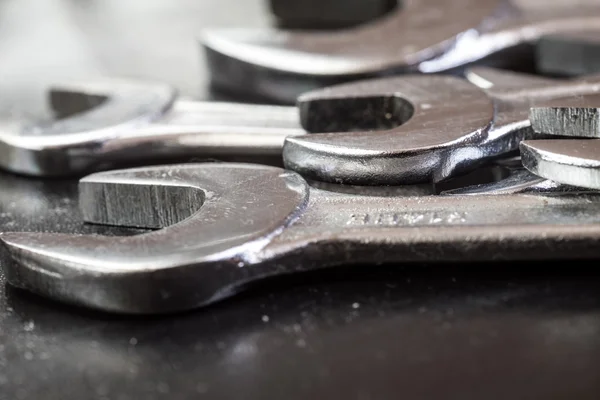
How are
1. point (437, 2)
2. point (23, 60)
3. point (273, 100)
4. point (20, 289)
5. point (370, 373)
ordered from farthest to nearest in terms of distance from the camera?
point (23, 60)
point (437, 2)
point (273, 100)
point (20, 289)
point (370, 373)

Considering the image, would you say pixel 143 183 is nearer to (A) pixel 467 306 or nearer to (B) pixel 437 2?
(A) pixel 467 306

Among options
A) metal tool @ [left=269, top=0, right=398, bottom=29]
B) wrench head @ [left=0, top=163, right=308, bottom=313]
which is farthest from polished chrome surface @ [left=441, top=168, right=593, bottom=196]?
metal tool @ [left=269, top=0, right=398, bottom=29]

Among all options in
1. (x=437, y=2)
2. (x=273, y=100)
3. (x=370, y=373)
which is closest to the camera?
(x=370, y=373)

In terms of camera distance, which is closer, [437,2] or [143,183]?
[143,183]

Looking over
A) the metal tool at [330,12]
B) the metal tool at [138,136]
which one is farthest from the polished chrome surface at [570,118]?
the metal tool at [330,12]

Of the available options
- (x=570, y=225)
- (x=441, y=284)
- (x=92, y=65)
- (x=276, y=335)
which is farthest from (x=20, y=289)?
(x=92, y=65)

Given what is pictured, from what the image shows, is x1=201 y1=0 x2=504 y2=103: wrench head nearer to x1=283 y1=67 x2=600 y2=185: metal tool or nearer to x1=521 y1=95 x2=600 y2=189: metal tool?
x1=283 y1=67 x2=600 y2=185: metal tool

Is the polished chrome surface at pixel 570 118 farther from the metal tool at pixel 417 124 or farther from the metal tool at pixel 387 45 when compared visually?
the metal tool at pixel 387 45

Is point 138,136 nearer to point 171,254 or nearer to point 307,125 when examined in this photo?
point 307,125
